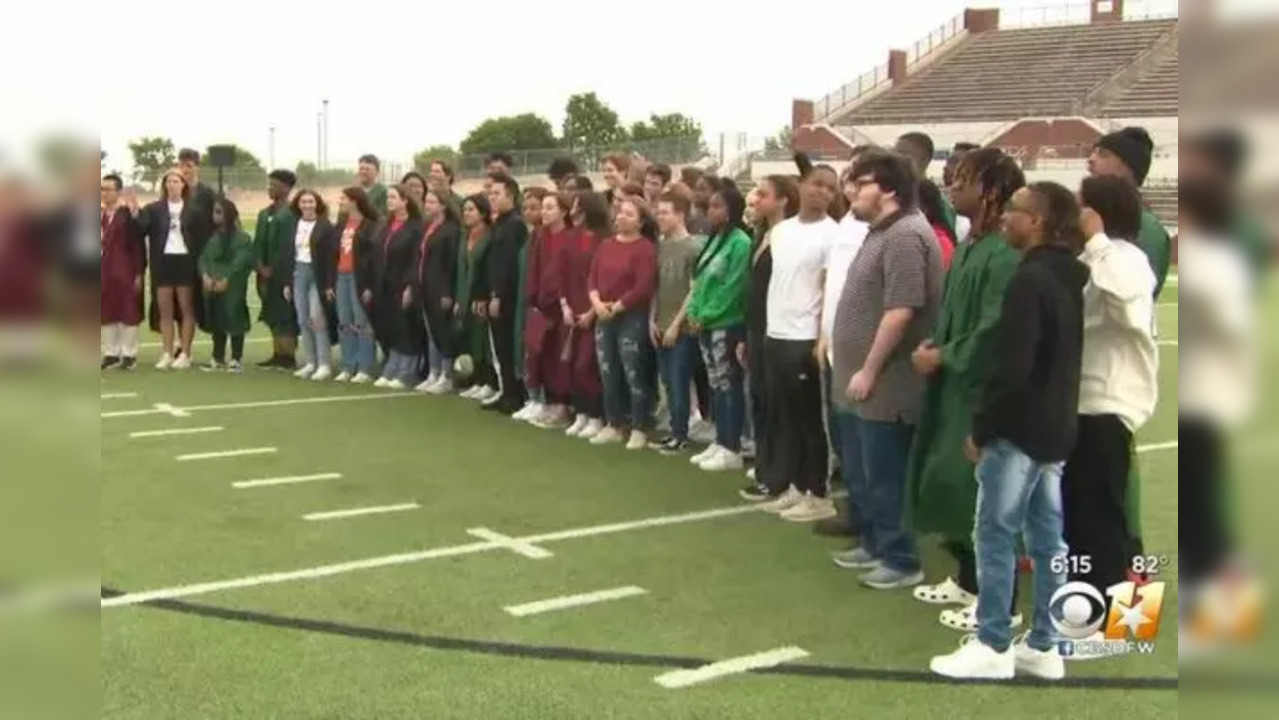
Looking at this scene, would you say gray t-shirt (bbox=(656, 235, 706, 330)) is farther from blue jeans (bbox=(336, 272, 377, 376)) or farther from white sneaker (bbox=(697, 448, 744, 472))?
blue jeans (bbox=(336, 272, 377, 376))

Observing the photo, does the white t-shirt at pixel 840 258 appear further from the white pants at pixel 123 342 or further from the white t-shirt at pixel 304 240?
the white pants at pixel 123 342

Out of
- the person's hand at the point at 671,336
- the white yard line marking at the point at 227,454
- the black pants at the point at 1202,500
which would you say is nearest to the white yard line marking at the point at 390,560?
the person's hand at the point at 671,336

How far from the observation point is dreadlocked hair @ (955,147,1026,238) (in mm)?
4844

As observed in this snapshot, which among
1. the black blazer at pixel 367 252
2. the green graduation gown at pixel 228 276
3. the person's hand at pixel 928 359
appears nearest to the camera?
the person's hand at pixel 928 359

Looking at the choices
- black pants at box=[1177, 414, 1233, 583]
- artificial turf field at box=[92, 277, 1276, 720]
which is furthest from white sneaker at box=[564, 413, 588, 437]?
black pants at box=[1177, 414, 1233, 583]

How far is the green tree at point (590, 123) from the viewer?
64.8m

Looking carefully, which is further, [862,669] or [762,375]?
[762,375]

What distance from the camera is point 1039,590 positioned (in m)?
4.64

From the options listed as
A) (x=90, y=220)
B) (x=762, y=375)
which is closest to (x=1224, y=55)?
(x=90, y=220)

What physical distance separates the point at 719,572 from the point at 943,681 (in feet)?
5.13

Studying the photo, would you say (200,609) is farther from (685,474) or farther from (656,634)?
(685,474)

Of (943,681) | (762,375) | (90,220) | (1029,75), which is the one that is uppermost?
(1029,75)

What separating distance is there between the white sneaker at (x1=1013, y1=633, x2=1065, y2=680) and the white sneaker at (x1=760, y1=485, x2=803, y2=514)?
242 centimetres

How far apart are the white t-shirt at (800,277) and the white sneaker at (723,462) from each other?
62.8 inches
